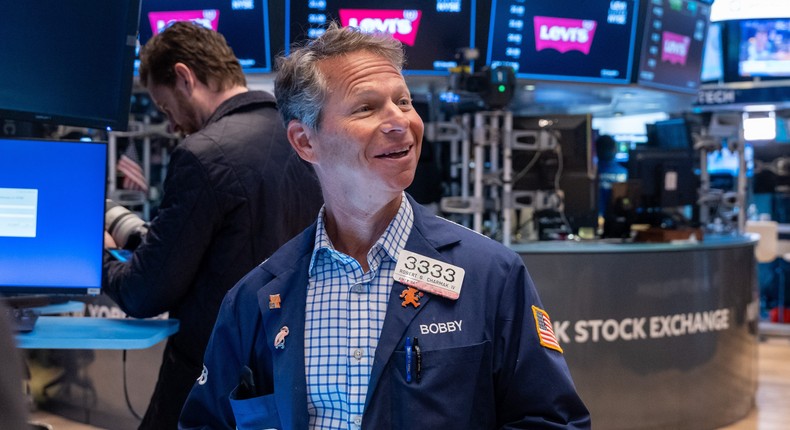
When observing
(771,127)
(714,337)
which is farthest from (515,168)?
(771,127)

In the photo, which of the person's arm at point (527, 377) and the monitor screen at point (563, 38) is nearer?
the person's arm at point (527, 377)

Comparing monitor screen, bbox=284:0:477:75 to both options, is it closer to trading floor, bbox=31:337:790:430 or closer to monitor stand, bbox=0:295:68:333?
trading floor, bbox=31:337:790:430

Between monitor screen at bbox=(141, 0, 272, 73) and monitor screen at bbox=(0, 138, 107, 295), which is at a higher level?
monitor screen at bbox=(141, 0, 272, 73)

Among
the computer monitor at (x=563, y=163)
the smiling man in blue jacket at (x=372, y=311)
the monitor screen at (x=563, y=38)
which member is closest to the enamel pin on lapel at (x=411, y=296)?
the smiling man in blue jacket at (x=372, y=311)

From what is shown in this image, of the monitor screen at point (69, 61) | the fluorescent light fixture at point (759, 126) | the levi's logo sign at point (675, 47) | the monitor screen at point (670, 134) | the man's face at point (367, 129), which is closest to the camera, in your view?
the man's face at point (367, 129)

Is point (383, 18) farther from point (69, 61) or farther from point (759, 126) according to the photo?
point (759, 126)

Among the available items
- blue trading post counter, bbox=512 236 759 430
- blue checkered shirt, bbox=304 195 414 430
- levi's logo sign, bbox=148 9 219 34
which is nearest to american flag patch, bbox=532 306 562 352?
blue checkered shirt, bbox=304 195 414 430

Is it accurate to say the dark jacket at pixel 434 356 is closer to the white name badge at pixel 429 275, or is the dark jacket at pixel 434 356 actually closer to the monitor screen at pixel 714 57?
the white name badge at pixel 429 275

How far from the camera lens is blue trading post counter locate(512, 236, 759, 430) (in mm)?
5113

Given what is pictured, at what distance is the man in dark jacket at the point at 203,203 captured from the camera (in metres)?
2.31

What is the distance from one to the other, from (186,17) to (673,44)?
3.53 meters

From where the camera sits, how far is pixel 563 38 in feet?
Result: 19.6

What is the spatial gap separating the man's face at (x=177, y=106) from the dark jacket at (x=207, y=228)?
0.34 ft

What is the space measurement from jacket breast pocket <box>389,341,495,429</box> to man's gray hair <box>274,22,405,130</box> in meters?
0.48
